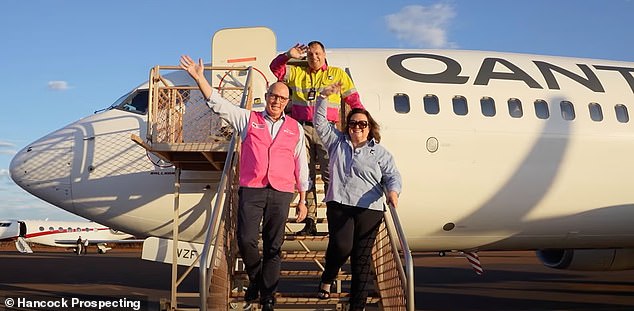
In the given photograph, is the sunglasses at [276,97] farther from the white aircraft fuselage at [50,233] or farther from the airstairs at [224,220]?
the white aircraft fuselage at [50,233]

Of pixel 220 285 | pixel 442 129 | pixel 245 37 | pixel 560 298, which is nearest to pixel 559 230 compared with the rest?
pixel 442 129

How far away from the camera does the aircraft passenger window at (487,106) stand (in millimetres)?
9891

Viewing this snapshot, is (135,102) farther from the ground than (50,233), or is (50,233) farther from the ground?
(50,233)

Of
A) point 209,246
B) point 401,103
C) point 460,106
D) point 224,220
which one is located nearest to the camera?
point 209,246

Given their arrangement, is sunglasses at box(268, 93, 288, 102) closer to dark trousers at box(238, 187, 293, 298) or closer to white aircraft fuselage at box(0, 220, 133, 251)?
dark trousers at box(238, 187, 293, 298)

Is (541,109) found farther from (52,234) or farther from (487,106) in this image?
(52,234)

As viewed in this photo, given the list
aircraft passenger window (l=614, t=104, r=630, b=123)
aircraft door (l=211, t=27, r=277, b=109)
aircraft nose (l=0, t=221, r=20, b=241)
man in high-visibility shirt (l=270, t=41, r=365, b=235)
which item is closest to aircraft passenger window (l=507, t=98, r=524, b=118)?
aircraft passenger window (l=614, t=104, r=630, b=123)

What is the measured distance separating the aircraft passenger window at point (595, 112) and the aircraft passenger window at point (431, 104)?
2.75m

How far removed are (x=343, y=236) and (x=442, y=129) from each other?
16.1 ft

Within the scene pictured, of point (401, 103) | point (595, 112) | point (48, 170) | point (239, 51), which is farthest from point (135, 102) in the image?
point (595, 112)

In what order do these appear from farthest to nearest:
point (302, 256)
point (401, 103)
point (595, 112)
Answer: point (595, 112) → point (401, 103) → point (302, 256)

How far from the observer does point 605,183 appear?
10.3 meters

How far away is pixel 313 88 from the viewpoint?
643 centimetres

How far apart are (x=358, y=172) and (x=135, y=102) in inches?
229
